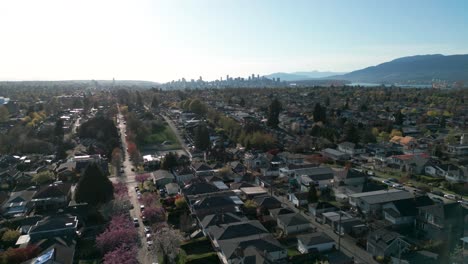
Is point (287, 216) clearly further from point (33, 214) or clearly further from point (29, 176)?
point (29, 176)

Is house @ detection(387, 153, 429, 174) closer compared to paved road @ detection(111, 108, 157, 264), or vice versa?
paved road @ detection(111, 108, 157, 264)

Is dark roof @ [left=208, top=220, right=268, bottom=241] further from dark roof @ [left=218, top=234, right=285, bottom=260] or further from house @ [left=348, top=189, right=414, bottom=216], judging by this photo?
house @ [left=348, top=189, right=414, bottom=216]

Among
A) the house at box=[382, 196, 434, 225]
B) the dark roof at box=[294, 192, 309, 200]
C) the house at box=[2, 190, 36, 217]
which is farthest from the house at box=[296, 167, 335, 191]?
the house at box=[2, 190, 36, 217]

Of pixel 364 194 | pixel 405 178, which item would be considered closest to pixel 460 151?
pixel 405 178

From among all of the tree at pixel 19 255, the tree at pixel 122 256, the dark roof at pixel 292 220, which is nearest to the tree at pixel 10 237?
the tree at pixel 19 255

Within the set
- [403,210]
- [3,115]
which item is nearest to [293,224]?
[403,210]
